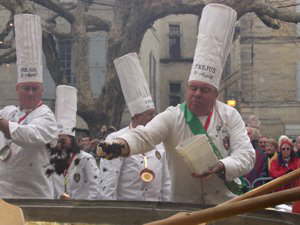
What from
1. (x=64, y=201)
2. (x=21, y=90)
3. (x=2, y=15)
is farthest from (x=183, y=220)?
(x=2, y=15)

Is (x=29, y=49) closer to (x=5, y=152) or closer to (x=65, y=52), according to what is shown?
(x=5, y=152)

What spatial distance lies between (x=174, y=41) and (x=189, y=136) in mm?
34188

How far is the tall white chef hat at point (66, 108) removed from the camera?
6109mm

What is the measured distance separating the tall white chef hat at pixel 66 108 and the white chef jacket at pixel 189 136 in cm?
259

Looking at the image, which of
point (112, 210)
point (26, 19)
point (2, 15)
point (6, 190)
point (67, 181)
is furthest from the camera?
point (2, 15)

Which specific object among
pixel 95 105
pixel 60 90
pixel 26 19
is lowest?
pixel 95 105

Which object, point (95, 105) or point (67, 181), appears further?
point (95, 105)

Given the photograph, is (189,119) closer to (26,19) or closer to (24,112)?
(24,112)

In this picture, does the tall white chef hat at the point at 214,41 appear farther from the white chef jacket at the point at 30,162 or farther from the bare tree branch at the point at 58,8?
the bare tree branch at the point at 58,8

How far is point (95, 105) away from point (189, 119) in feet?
31.0

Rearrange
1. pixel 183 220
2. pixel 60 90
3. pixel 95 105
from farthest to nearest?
pixel 95 105 < pixel 60 90 < pixel 183 220

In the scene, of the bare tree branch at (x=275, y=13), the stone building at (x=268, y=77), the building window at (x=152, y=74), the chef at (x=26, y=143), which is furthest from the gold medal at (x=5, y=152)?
the building window at (x=152, y=74)

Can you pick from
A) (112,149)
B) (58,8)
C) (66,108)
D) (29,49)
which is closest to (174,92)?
(58,8)

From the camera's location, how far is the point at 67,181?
5.79 meters
